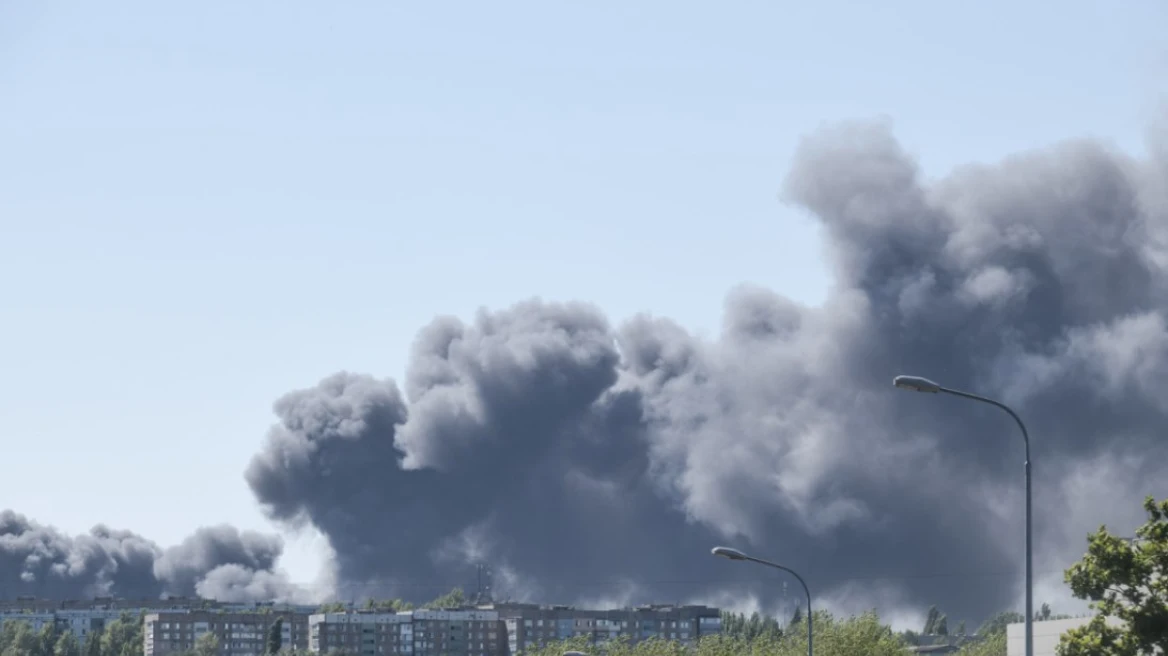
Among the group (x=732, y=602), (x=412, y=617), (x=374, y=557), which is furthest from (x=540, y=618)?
(x=374, y=557)

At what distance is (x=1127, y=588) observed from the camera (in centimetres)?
2966

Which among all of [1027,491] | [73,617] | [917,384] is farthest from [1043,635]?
[73,617]

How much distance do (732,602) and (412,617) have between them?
117 feet

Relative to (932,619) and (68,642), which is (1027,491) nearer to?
(932,619)

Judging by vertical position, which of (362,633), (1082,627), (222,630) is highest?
(222,630)

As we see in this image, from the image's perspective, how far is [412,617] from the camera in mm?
163875

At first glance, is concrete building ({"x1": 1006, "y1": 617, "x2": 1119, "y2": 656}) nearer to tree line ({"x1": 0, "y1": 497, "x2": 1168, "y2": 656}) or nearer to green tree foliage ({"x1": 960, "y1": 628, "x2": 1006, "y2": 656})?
tree line ({"x1": 0, "y1": 497, "x2": 1168, "y2": 656})

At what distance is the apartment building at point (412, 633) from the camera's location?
16038 centimetres

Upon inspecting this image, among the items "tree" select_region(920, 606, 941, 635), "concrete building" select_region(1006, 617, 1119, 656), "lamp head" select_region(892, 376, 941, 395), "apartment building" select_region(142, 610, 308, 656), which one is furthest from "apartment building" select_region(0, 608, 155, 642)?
"lamp head" select_region(892, 376, 941, 395)

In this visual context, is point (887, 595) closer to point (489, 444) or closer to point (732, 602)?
point (732, 602)

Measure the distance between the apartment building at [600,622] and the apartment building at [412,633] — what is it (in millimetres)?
1999

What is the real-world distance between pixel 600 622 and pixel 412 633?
57.6 feet

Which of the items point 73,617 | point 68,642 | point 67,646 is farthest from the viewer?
Answer: point 73,617

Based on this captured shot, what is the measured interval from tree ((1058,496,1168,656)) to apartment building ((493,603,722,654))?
135323 millimetres
